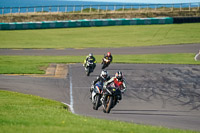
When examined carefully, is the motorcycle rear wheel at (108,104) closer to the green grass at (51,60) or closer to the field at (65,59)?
the field at (65,59)

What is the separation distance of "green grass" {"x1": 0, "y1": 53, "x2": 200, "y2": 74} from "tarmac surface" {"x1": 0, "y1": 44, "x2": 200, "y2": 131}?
2515 millimetres

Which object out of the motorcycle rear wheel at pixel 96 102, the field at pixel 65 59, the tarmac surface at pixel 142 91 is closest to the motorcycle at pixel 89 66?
the tarmac surface at pixel 142 91

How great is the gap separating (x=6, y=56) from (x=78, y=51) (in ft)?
28.4

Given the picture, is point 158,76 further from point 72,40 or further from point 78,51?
point 72,40

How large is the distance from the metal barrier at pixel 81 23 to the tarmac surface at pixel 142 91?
1230 inches

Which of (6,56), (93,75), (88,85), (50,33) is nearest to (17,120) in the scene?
(88,85)

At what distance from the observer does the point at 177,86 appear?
2484 centimetres

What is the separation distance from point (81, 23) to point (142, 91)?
45278 mm

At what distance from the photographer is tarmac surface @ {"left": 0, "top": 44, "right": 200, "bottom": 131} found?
674 inches

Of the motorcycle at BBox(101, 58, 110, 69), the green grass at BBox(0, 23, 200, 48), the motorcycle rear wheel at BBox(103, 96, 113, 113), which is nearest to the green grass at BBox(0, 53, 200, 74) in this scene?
the motorcycle at BBox(101, 58, 110, 69)

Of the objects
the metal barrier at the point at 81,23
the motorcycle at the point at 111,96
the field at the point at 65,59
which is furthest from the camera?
the metal barrier at the point at 81,23

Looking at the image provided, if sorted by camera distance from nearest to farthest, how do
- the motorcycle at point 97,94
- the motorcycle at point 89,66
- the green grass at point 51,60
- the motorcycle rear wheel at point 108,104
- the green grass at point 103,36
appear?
1. the motorcycle rear wheel at point 108,104
2. the motorcycle at point 97,94
3. the motorcycle at point 89,66
4. the green grass at point 51,60
5. the green grass at point 103,36

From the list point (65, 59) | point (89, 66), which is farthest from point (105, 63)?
point (65, 59)

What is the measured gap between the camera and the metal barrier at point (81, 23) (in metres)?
63.0
